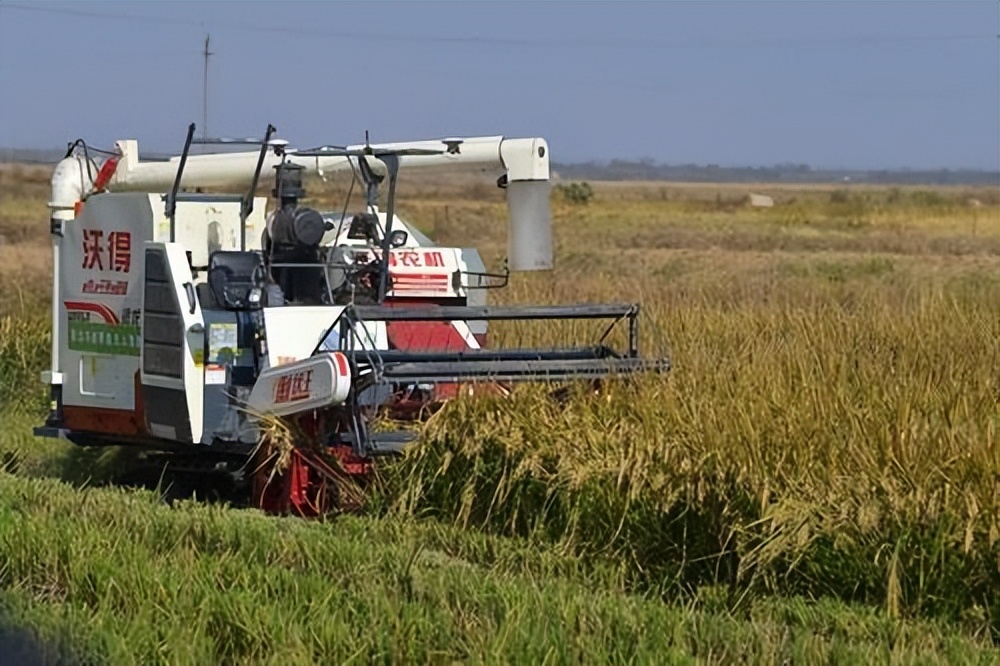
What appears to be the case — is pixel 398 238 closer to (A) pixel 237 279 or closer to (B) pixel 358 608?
(A) pixel 237 279

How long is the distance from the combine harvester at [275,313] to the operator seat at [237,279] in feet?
0.05

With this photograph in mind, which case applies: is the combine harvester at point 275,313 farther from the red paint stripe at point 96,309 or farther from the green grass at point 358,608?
the green grass at point 358,608

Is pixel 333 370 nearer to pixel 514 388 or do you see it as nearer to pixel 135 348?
pixel 514 388

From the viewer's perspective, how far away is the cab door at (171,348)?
11.2 m

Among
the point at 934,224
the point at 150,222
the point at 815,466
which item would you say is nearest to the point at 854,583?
the point at 815,466

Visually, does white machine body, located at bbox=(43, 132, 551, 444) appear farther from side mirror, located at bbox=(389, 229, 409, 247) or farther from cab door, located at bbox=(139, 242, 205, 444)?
side mirror, located at bbox=(389, 229, 409, 247)

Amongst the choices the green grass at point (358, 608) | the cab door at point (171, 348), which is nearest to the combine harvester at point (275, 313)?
the cab door at point (171, 348)

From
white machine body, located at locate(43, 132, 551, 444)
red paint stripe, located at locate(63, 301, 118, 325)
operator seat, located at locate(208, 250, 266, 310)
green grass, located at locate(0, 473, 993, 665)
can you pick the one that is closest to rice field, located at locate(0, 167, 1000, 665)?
green grass, located at locate(0, 473, 993, 665)

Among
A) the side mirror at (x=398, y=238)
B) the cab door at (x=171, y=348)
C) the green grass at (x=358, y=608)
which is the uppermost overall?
the side mirror at (x=398, y=238)

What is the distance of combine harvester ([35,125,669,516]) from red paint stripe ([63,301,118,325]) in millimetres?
17

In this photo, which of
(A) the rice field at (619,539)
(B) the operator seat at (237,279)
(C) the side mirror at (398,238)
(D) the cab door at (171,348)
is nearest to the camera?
(A) the rice field at (619,539)

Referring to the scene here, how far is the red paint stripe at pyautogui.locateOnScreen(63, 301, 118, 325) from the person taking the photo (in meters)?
12.1

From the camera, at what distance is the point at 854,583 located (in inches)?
308

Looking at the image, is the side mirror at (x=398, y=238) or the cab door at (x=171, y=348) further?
the side mirror at (x=398, y=238)
